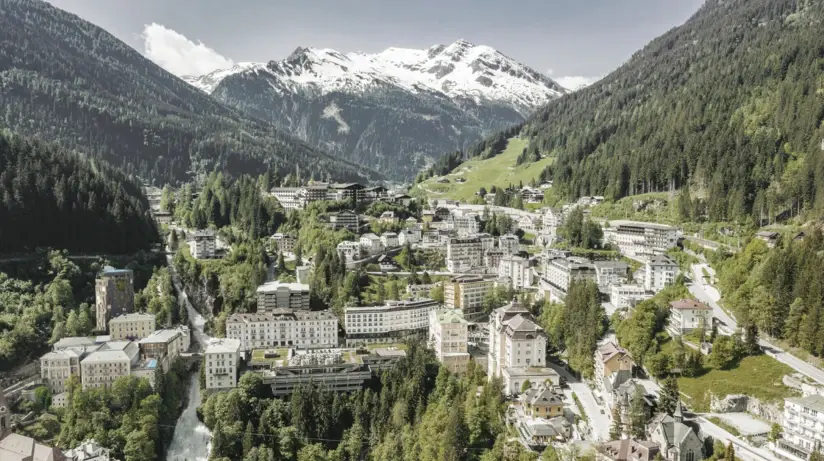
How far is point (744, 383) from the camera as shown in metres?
49.2

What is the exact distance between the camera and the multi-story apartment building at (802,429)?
4028 cm

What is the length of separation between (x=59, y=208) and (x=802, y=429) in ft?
315

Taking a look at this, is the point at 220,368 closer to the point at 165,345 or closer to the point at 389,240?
the point at 165,345

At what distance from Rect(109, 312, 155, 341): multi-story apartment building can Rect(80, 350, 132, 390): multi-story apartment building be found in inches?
397

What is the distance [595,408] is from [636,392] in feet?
23.0

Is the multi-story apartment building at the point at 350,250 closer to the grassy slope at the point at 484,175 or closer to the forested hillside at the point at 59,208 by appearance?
the forested hillside at the point at 59,208

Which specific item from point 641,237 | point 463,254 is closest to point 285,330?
point 463,254

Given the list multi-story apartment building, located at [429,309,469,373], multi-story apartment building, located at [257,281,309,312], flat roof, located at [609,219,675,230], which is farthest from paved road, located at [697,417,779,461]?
multi-story apartment building, located at [257,281,309,312]

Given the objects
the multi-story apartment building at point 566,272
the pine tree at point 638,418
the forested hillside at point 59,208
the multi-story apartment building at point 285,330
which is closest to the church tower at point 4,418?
the multi-story apartment building at point 285,330

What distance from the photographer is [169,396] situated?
6391 cm

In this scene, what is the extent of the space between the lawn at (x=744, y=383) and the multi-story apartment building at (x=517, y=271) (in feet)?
112

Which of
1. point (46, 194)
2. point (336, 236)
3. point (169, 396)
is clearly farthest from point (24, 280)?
Answer: point (336, 236)

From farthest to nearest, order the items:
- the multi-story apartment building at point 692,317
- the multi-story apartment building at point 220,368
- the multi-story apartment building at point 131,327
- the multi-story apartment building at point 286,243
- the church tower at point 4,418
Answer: the multi-story apartment building at point 286,243
the multi-story apartment building at point 131,327
the multi-story apartment building at point 220,368
the multi-story apartment building at point 692,317
the church tower at point 4,418

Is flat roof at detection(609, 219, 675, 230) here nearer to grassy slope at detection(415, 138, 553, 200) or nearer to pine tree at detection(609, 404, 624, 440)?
pine tree at detection(609, 404, 624, 440)
